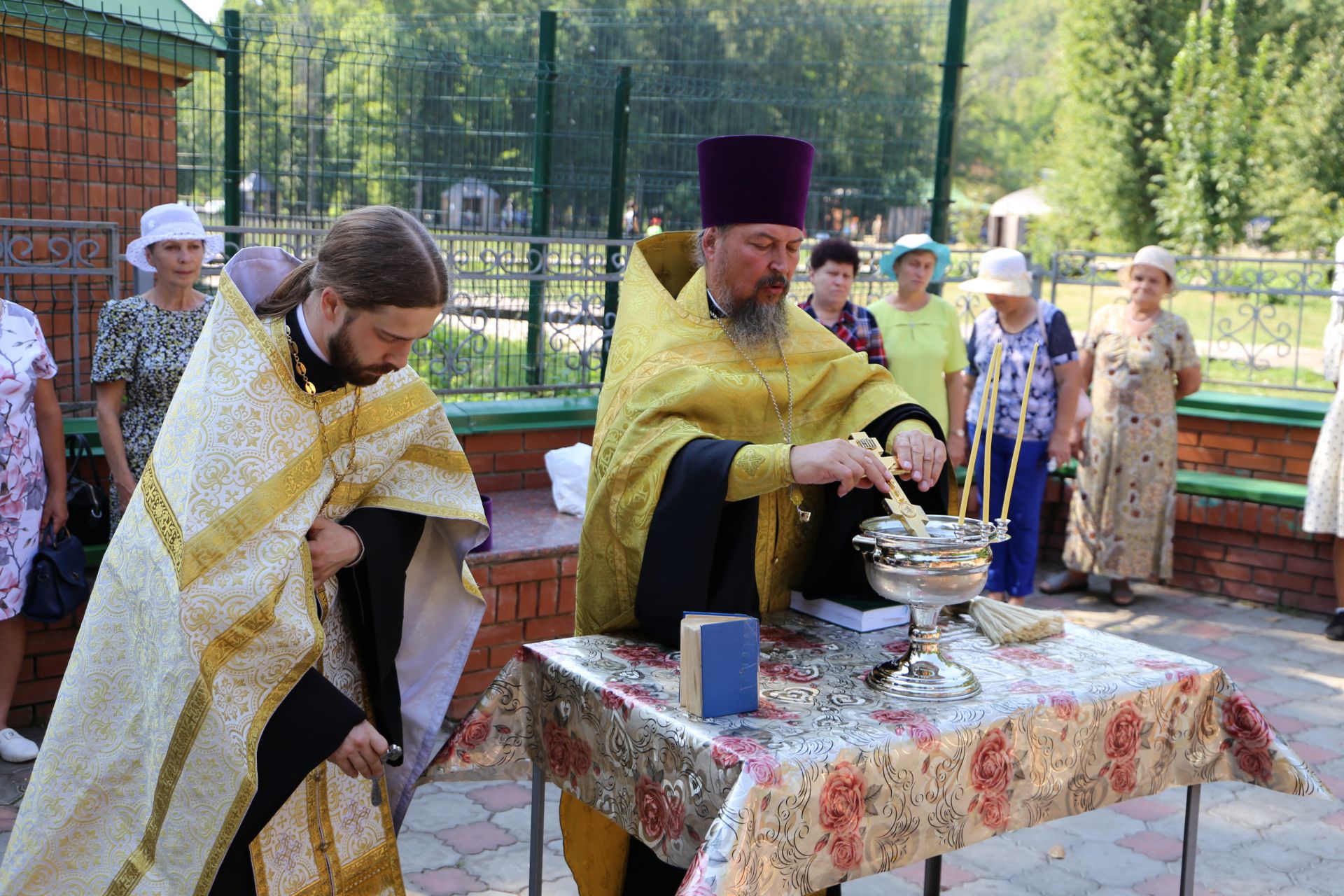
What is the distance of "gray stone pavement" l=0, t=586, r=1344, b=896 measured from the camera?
12.6ft

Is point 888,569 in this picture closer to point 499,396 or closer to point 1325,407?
point 499,396

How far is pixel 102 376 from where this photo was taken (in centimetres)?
452

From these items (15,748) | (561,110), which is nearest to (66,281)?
(15,748)

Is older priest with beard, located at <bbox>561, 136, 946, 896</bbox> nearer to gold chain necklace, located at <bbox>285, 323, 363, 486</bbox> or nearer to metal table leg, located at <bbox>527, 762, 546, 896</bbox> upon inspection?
metal table leg, located at <bbox>527, 762, 546, 896</bbox>

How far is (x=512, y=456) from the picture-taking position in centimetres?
599

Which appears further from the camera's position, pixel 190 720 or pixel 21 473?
pixel 21 473

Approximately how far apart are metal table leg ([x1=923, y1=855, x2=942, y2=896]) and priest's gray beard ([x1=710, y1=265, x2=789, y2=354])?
153 cm

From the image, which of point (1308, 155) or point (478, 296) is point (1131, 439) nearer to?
point (478, 296)

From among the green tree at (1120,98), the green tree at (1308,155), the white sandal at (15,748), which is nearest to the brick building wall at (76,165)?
the white sandal at (15,748)

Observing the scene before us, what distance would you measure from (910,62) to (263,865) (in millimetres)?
6677

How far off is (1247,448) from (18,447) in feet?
21.4

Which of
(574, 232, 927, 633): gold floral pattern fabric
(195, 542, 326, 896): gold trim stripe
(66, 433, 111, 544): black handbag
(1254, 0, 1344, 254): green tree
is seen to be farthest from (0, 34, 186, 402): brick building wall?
(1254, 0, 1344, 254): green tree

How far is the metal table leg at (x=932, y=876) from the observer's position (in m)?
3.50

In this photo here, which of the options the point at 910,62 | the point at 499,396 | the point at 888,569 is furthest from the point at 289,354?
the point at 910,62
